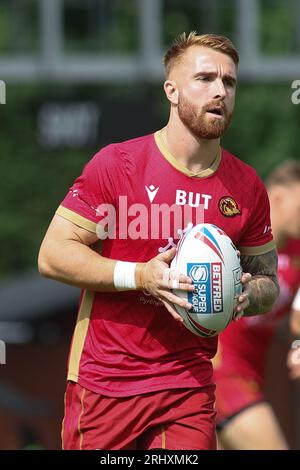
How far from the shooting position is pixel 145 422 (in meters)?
5.26

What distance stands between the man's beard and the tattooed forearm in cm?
66

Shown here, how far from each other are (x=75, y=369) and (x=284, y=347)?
5.95 meters

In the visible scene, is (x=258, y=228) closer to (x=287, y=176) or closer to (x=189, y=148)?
(x=189, y=148)

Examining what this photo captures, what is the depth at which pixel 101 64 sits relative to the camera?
14.4 meters

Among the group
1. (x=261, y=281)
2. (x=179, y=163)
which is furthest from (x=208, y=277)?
(x=179, y=163)

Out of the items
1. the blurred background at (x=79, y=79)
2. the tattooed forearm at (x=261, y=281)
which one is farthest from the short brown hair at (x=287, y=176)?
the tattooed forearm at (x=261, y=281)

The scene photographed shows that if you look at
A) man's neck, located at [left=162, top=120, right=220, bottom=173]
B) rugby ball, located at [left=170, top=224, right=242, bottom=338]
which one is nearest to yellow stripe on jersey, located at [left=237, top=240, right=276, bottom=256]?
rugby ball, located at [left=170, top=224, right=242, bottom=338]

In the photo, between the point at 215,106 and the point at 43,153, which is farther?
the point at 43,153

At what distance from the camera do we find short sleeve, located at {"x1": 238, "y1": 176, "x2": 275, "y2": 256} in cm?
554

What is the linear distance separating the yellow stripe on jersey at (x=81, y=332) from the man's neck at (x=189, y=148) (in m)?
0.74

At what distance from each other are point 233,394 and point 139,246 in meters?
2.54

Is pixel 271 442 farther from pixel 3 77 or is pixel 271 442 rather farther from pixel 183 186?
pixel 3 77

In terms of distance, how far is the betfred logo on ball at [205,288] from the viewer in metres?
5.12

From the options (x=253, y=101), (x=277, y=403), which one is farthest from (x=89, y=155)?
(x=277, y=403)
